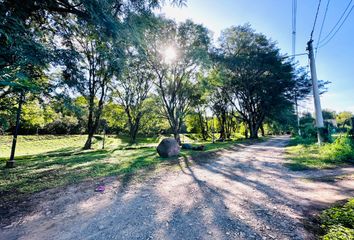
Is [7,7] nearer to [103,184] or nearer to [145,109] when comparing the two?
[103,184]

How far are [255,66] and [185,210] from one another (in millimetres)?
21704

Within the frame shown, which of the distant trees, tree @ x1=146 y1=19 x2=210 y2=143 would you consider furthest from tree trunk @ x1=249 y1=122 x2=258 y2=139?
tree @ x1=146 y1=19 x2=210 y2=143

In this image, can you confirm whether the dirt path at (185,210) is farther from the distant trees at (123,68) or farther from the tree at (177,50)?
the tree at (177,50)

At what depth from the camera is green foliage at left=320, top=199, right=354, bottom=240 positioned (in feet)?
6.73

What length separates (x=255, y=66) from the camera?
814 inches

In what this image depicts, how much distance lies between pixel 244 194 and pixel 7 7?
8.66 metres

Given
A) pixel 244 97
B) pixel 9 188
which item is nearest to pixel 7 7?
pixel 9 188

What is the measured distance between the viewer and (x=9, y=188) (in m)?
4.58

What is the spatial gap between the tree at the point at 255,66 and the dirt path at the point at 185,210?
18.8 metres

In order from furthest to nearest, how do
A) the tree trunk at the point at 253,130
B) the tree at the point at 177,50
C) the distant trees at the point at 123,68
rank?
the tree trunk at the point at 253,130, the tree at the point at 177,50, the distant trees at the point at 123,68

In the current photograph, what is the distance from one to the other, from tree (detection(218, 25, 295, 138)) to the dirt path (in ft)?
61.7

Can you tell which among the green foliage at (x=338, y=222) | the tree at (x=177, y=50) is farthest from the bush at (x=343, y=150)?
the tree at (x=177, y=50)

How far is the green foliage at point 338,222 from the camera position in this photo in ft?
6.73

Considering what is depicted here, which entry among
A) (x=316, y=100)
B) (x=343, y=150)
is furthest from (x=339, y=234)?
(x=316, y=100)
